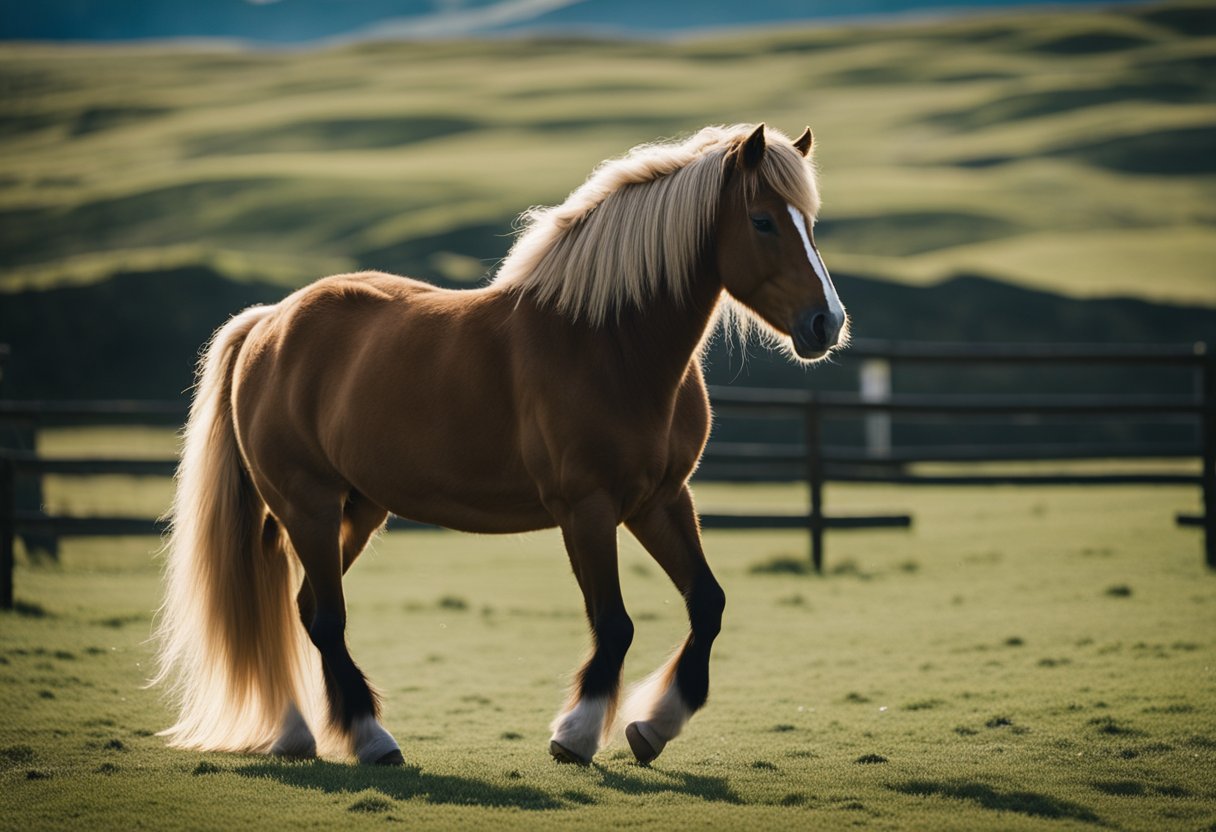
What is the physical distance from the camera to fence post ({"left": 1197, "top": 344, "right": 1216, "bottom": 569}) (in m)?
9.30

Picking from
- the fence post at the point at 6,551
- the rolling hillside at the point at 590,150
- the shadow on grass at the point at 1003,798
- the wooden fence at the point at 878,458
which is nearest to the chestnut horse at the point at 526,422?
the shadow on grass at the point at 1003,798

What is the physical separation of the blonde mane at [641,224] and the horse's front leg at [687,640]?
2.31 feet

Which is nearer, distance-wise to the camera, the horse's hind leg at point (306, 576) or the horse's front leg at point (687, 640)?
the horse's front leg at point (687, 640)

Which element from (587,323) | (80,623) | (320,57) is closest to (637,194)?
(587,323)

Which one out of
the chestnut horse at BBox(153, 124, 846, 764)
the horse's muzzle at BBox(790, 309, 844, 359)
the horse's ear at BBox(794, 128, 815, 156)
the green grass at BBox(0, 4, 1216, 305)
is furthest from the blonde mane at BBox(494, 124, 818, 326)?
the green grass at BBox(0, 4, 1216, 305)

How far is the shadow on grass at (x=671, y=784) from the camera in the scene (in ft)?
13.0

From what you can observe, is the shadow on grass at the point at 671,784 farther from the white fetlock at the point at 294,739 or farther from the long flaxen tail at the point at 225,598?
the long flaxen tail at the point at 225,598

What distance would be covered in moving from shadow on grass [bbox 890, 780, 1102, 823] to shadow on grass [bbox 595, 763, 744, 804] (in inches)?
21.4

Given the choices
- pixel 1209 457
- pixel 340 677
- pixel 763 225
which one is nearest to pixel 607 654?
pixel 340 677

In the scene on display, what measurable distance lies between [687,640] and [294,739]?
155 cm

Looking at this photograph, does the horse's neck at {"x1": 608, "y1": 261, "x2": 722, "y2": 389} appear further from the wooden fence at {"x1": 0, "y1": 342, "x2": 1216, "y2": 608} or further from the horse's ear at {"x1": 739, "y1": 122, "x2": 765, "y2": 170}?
the wooden fence at {"x1": 0, "y1": 342, "x2": 1216, "y2": 608}

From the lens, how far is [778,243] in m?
4.04

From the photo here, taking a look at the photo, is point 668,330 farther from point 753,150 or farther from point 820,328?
point 753,150

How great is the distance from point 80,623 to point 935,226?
30985mm
